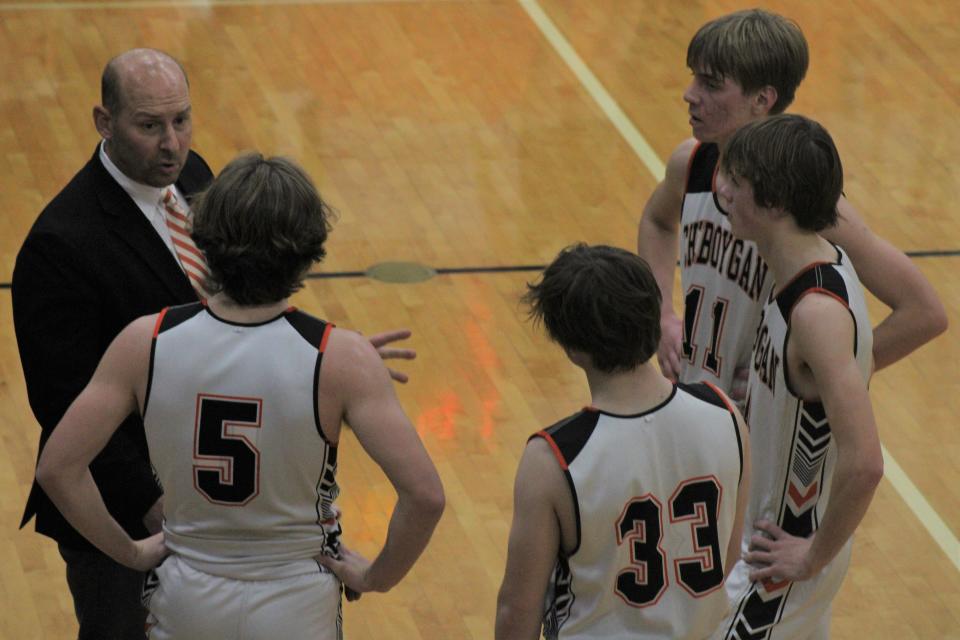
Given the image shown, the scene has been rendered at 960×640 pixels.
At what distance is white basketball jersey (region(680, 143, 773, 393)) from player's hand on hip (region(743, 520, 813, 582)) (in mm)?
Result: 565

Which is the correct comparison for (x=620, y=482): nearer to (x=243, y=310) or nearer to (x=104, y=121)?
(x=243, y=310)

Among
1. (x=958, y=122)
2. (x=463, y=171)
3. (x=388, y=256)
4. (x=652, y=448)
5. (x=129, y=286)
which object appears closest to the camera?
(x=652, y=448)

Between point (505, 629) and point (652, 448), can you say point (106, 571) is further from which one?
point (652, 448)

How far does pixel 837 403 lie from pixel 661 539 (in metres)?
0.49

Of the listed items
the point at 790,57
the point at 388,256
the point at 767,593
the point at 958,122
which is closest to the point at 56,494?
the point at 767,593

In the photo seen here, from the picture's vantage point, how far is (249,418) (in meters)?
2.80

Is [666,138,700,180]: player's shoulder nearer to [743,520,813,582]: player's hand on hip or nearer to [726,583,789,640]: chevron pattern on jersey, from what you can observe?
[743,520,813,582]: player's hand on hip

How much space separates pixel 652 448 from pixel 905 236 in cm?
491

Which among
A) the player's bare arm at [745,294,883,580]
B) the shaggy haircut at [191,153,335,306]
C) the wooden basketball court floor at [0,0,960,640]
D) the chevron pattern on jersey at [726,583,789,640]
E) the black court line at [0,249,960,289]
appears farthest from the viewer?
the black court line at [0,249,960,289]

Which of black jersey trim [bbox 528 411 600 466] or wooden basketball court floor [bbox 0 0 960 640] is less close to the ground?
black jersey trim [bbox 528 411 600 466]

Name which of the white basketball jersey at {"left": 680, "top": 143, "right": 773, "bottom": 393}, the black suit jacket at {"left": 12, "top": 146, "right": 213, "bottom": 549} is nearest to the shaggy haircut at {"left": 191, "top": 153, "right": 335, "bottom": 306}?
the black suit jacket at {"left": 12, "top": 146, "right": 213, "bottom": 549}

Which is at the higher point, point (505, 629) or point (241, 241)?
point (241, 241)

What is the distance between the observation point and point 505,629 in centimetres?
283

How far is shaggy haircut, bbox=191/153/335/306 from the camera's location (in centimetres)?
277
